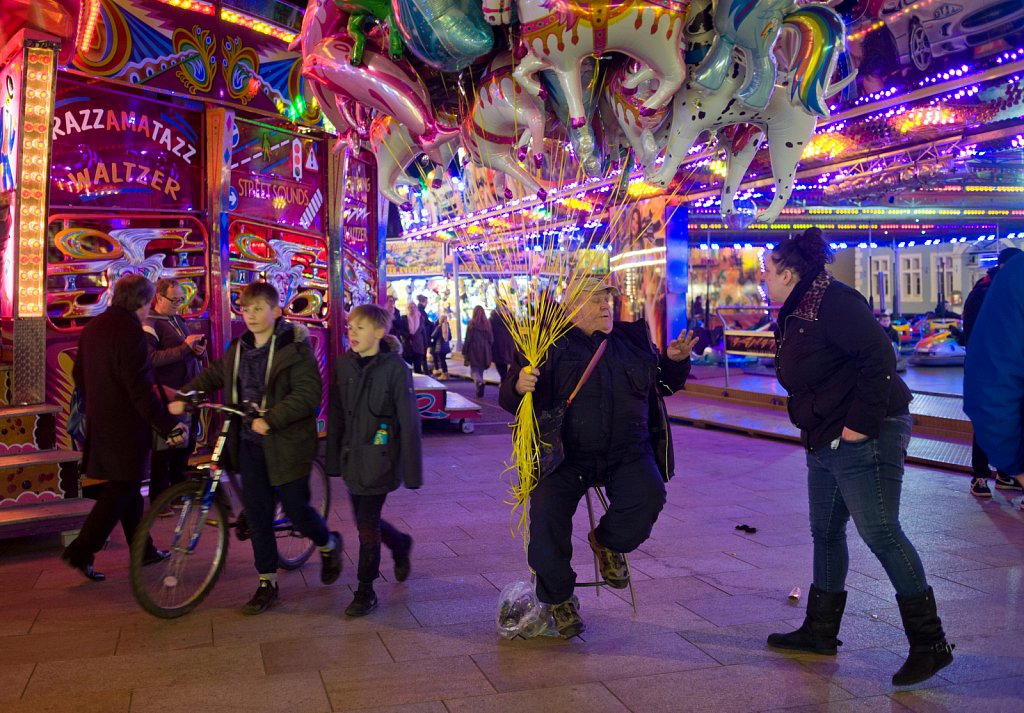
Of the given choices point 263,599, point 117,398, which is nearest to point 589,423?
point 263,599

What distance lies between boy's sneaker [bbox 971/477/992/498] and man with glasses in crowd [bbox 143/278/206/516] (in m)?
5.76

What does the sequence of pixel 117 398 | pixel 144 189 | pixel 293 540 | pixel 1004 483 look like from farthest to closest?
pixel 144 189 < pixel 1004 483 < pixel 293 540 < pixel 117 398

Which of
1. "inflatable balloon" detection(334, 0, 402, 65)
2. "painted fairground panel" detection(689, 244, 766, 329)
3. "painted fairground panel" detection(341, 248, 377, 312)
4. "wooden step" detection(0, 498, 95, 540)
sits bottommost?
"wooden step" detection(0, 498, 95, 540)

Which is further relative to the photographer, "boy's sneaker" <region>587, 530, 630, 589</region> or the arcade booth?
the arcade booth

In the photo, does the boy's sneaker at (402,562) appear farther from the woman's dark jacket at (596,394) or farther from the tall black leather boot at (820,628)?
the tall black leather boot at (820,628)

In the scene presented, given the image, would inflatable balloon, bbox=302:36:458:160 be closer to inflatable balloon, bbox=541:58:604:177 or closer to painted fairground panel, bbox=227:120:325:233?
inflatable balloon, bbox=541:58:604:177

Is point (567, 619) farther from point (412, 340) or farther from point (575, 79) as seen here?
point (412, 340)

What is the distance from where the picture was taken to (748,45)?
12.5 feet

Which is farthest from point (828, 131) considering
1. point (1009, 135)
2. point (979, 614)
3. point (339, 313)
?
point (979, 614)

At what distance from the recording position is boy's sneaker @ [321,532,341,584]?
4.78 m

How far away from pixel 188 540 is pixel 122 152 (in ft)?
14.3

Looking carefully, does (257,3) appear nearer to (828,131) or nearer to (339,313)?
(339,313)

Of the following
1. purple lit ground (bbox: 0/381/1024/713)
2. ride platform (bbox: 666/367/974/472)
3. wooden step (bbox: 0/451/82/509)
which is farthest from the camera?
ride platform (bbox: 666/367/974/472)

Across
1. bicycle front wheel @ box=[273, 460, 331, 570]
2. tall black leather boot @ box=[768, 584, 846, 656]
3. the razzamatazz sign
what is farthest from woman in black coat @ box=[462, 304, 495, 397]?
tall black leather boot @ box=[768, 584, 846, 656]
